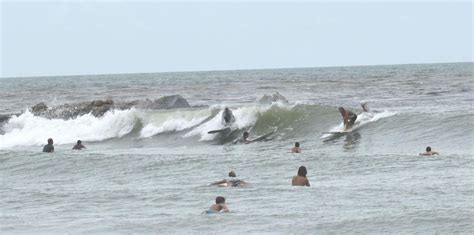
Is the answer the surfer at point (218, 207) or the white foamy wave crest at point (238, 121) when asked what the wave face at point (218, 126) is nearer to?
the white foamy wave crest at point (238, 121)

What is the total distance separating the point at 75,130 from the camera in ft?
105

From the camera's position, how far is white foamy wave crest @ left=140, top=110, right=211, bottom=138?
29.9 meters

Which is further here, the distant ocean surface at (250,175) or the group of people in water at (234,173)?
the group of people in water at (234,173)

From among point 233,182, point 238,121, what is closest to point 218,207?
point 233,182

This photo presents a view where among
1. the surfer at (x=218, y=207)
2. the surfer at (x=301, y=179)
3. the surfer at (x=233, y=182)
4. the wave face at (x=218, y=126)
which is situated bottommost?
the surfer at (x=218, y=207)

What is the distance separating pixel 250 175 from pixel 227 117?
413 inches

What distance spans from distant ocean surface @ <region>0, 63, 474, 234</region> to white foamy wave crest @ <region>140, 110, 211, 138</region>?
56 mm

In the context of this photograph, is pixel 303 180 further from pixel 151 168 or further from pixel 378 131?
pixel 378 131

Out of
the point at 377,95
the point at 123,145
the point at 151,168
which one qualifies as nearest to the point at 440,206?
the point at 151,168

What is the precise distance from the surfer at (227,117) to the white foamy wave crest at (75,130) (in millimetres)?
4361

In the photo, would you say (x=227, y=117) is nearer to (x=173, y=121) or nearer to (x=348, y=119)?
(x=173, y=121)

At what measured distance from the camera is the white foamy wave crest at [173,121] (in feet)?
98.0

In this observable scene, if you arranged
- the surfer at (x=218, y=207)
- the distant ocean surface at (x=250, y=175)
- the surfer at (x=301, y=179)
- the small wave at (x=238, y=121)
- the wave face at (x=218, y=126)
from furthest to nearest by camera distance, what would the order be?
the small wave at (x=238, y=121), the wave face at (x=218, y=126), the surfer at (x=301, y=179), the surfer at (x=218, y=207), the distant ocean surface at (x=250, y=175)

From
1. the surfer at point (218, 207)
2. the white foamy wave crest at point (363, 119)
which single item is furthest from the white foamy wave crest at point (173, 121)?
the surfer at point (218, 207)
